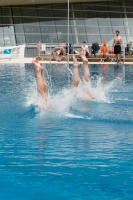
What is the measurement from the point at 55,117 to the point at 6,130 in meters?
0.98

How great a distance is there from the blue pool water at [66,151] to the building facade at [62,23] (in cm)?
Result: 2412

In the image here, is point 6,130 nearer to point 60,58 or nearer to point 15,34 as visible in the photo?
point 60,58

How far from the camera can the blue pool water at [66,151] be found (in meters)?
3.12

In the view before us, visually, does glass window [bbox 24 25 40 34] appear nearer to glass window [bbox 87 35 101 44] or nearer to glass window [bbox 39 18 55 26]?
glass window [bbox 39 18 55 26]

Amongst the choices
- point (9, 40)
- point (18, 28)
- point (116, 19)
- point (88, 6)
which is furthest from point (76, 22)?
point (9, 40)

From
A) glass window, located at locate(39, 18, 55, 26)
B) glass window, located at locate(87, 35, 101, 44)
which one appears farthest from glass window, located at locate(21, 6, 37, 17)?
glass window, located at locate(87, 35, 101, 44)

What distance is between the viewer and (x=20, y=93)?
27.8ft

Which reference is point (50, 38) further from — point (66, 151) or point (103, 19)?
point (66, 151)

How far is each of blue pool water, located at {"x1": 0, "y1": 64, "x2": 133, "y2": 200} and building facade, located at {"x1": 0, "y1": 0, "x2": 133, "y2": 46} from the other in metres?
24.1

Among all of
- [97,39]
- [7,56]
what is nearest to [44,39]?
[97,39]

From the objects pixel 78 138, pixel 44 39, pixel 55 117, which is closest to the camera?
pixel 78 138

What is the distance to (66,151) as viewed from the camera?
408 centimetres

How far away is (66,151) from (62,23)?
27.6 metres

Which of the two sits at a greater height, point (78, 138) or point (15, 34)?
point (15, 34)
